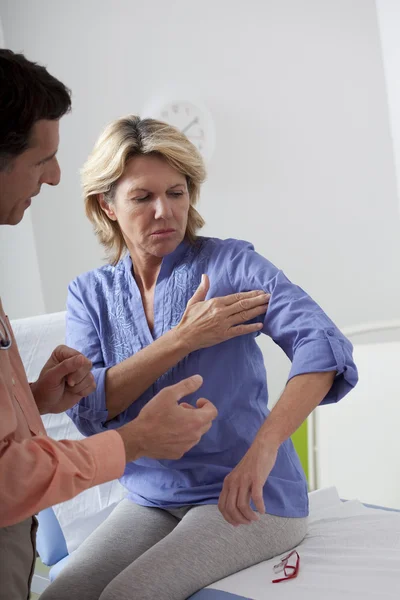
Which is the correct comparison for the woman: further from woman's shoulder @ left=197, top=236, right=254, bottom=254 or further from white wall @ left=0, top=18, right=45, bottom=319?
white wall @ left=0, top=18, right=45, bottom=319

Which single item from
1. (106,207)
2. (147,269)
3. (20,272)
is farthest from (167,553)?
(20,272)

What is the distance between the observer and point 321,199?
349 cm

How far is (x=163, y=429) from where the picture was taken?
4.05ft

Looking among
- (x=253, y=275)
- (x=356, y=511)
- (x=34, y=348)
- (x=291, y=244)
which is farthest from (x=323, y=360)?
(x=291, y=244)

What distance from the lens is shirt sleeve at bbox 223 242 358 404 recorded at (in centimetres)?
142

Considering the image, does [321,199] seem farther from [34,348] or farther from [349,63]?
[34,348]

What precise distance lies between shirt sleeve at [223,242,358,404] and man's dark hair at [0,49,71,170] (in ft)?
1.92

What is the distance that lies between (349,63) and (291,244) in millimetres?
839

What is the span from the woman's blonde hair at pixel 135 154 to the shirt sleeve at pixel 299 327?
23 cm

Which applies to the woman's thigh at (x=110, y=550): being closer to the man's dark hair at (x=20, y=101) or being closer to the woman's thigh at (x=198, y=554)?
the woman's thigh at (x=198, y=554)

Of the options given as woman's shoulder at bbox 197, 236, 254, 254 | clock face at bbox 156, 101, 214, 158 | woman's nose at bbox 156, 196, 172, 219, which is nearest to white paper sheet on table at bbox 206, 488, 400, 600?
woman's shoulder at bbox 197, 236, 254, 254

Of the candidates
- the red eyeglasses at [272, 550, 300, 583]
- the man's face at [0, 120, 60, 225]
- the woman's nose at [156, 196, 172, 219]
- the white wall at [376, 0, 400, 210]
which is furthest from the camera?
the white wall at [376, 0, 400, 210]

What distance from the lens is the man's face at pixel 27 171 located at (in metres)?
1.18

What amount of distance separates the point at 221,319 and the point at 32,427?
439mm
